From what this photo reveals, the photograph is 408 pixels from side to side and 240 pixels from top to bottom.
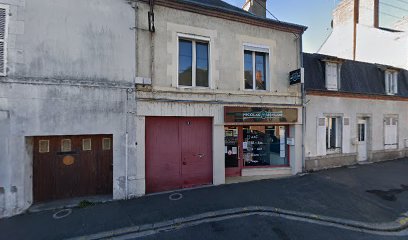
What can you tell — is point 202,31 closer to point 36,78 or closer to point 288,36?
point 288,36

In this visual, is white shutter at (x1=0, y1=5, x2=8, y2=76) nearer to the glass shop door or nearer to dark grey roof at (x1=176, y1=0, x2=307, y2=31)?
dark grey roof at (x1=176, y1=0, x2=307, y2=31)

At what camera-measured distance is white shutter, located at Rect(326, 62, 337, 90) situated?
30.0 ft

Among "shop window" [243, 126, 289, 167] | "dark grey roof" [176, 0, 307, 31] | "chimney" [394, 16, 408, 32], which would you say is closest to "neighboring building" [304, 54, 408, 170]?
"shop window" [243, 126, 289, 167]

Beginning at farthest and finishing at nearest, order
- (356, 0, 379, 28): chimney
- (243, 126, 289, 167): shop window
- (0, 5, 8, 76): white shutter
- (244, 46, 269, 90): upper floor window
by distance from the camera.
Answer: (356, 0, 379, 28): chimney < (243, 126, 289, 167): shop window < (244, 46, 269, 90): upper floor window < (0, 5, 8, 76): white shutter

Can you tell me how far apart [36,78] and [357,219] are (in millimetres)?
8372

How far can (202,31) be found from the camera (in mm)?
6840

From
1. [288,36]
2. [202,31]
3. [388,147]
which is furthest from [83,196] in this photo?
[388,147]

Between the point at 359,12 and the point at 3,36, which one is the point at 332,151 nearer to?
the point at 359,12

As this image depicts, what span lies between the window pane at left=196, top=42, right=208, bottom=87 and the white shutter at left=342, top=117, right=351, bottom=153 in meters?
6.84

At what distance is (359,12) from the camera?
1423 centimetres

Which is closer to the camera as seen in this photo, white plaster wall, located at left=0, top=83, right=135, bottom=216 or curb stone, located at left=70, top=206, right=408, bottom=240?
curb stone, located at left=70, top=206, right=408, bottom=240

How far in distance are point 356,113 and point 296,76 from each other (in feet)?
14.9

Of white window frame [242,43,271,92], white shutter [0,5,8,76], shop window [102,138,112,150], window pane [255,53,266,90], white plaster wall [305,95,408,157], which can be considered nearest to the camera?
white shutter [0,5,8,76]

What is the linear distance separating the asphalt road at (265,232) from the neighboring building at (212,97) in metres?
2.37
